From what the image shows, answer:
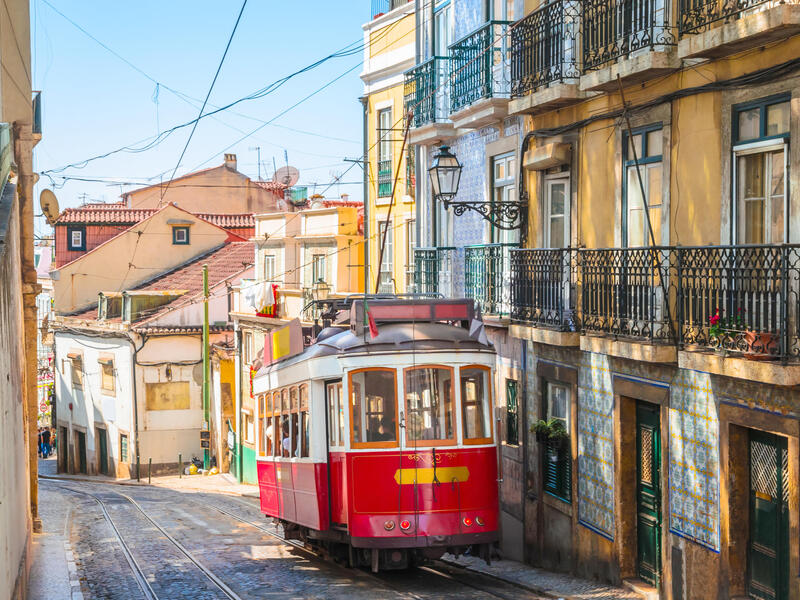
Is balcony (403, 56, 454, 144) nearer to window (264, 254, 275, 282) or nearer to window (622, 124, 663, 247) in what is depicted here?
window (622, 124, 663, 247)

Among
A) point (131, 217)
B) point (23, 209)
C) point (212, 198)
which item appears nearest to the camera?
point (23, 209)

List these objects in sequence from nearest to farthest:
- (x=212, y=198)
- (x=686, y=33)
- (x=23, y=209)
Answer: (x=686, y=33) → (x=23, y=209) → (x=212, y=198)

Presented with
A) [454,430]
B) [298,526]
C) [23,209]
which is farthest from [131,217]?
[454,430]

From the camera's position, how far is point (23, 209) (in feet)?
59.4

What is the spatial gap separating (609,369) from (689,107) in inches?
129

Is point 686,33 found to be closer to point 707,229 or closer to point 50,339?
point 707,229

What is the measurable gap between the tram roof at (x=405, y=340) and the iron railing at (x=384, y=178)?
13102 mm

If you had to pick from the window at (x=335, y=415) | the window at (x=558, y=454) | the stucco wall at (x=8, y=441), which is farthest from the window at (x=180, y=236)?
the window at (x=335, y=415)

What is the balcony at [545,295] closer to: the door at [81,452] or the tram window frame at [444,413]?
the tram window frame at [444,413]

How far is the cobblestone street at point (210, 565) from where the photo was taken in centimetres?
1299

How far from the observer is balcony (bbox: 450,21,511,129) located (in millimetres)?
16234

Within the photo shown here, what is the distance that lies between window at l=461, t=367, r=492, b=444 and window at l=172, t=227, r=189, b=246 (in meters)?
35.2

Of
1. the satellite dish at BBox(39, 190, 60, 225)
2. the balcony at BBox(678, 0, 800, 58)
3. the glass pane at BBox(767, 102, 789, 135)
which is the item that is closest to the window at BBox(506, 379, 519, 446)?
the balcony at BBox(678, 0, 800, 58)

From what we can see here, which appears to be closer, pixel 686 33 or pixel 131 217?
pixel 686 33
